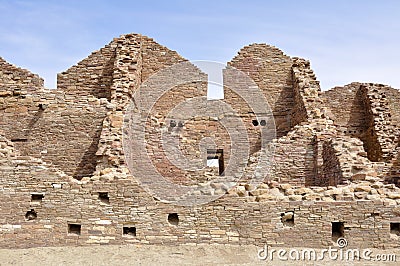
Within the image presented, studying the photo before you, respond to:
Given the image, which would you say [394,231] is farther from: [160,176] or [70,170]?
[70,170]

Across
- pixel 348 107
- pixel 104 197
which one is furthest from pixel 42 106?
pixel 348 107

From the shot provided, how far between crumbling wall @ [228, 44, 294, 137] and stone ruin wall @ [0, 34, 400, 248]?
4 centimetres

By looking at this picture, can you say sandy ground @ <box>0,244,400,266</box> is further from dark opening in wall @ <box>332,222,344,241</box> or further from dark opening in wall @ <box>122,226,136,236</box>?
dark opening in wall @ <box>332,222,344,241</box>

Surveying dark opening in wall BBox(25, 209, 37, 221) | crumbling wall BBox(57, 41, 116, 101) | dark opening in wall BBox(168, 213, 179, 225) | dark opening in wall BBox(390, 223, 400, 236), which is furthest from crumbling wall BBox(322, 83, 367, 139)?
dark opening in wall BBox(25, 209, 37, 221)

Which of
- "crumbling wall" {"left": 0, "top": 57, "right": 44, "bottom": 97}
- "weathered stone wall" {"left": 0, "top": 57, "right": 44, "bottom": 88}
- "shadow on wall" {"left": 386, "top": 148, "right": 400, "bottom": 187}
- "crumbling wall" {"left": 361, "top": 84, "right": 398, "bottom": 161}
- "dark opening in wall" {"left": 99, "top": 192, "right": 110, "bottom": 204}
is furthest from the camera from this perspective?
"crumbling wall" {"left": 361, "top": 84, "right": 398, "bottom": 161}

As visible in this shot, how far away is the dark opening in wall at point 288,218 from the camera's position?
9938mm

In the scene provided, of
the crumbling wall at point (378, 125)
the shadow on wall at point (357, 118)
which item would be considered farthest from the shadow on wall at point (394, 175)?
the shadow on wall at point (357, 118)

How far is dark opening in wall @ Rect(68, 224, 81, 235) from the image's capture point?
1026 cm

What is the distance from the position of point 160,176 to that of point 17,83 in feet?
19.8

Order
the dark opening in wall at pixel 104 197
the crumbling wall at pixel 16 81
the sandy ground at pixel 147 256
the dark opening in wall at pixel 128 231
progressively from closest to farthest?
the sandy ground at pixel 147 256
the dark opening in wall at pixel 128 231
the dark opening in wall at pixel 104 197
the crumbling wall at pixel 16 81

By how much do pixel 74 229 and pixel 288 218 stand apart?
463 centimetres

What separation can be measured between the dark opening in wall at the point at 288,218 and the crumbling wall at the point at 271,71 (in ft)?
30.0

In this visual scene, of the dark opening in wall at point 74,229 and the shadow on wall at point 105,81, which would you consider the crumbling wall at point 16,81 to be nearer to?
the shadow on wall at point 105,81

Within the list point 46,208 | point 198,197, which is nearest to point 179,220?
point 198,197
